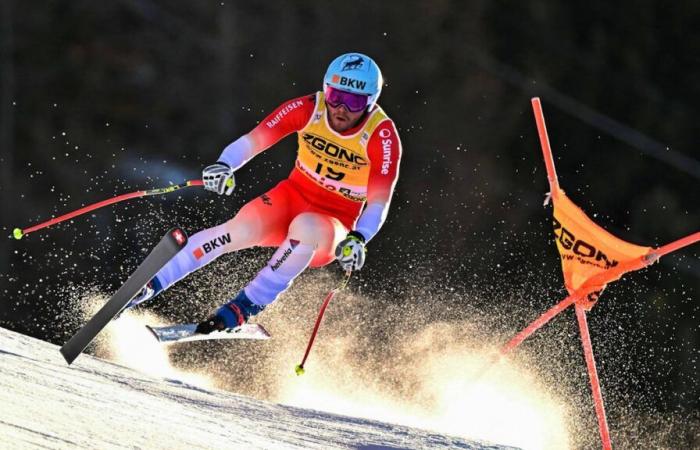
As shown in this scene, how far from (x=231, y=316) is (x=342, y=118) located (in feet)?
3.80

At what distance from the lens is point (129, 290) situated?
16.9ft

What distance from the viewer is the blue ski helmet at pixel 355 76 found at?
5801 millimetres

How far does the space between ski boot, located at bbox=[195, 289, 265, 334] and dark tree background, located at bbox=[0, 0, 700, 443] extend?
3.71 meters

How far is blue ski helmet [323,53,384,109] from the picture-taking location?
580 cm

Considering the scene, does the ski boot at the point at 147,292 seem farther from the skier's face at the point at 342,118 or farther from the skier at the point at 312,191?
the skier's face at the point at 342,118

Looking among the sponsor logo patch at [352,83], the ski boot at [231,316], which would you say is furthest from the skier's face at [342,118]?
the ski boot at [231,316]

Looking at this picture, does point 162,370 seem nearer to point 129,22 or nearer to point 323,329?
point 323,329

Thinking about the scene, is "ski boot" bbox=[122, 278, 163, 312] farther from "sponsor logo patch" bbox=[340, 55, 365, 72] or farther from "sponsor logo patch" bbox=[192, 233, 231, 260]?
"sponsor logo patch" bbox=[340, 55, 365, 72]

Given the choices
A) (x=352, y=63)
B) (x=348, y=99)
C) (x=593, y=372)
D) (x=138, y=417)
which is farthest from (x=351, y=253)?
(x=138, y=417)

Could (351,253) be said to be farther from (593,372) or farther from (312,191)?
(593,372)

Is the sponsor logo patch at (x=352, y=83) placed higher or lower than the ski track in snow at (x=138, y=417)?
higher

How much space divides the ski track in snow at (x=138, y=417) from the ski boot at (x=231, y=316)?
36cm

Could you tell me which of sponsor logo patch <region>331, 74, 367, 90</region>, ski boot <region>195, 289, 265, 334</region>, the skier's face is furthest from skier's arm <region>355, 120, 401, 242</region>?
ski boot <region>195, 289, 265, 334</region>

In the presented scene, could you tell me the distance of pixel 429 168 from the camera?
9680 mm
